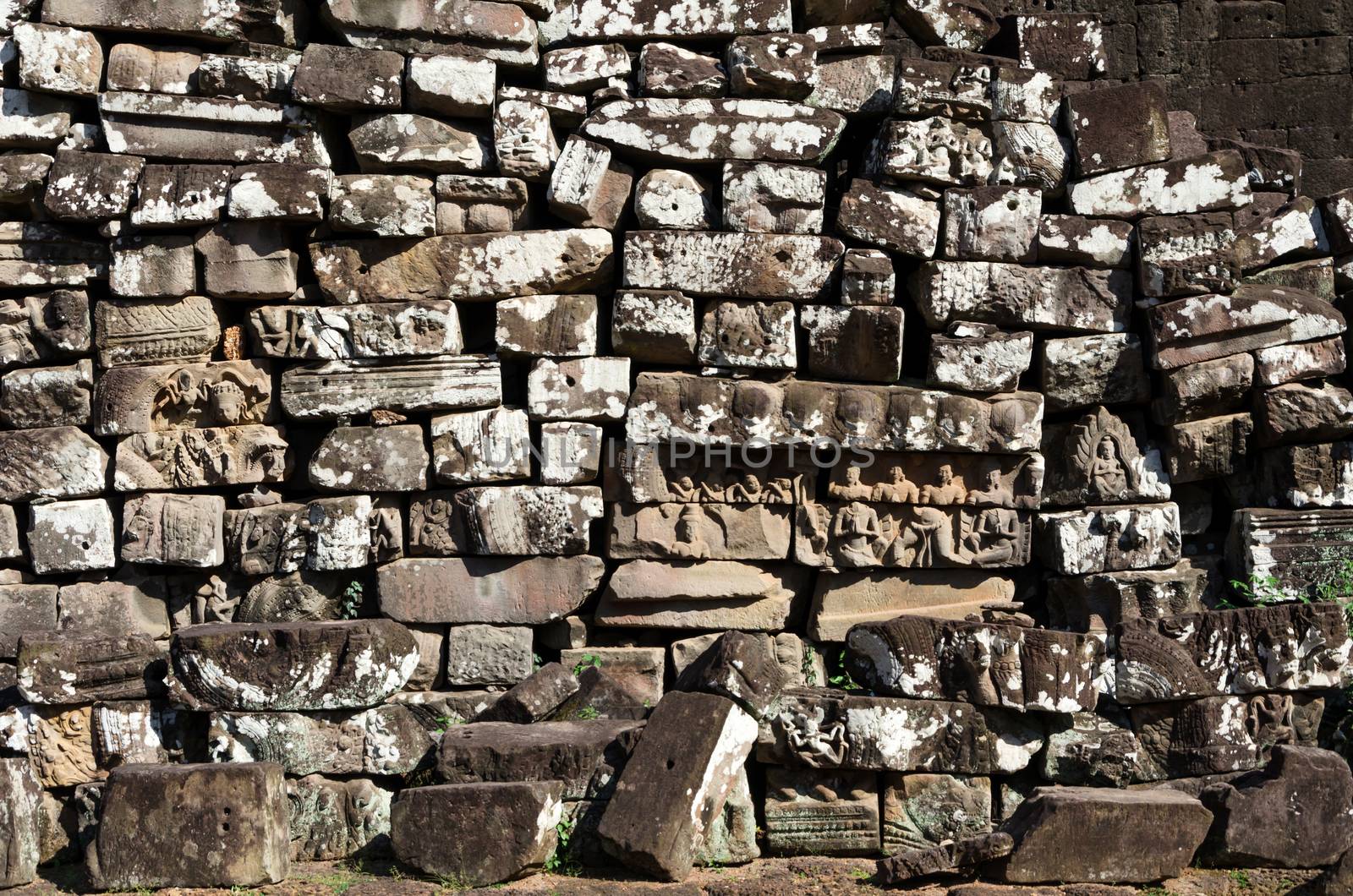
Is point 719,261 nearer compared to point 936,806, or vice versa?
point 936,806

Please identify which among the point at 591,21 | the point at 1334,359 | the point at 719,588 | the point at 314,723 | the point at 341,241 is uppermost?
the point at 591,21

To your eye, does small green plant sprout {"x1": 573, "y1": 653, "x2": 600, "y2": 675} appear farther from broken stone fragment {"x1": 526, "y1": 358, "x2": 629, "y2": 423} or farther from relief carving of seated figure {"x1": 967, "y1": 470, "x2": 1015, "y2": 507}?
relief carving of seated figure {"x1": 967, "y1": 470, "x2": 1015, "y2": 507}

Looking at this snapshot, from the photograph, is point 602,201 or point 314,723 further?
point 602,201

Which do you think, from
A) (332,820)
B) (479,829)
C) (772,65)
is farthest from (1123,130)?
(332,820)

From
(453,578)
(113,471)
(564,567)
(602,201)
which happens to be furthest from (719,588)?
(113,471)

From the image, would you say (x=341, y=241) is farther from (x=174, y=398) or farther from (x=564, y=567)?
(x=564, y=567)

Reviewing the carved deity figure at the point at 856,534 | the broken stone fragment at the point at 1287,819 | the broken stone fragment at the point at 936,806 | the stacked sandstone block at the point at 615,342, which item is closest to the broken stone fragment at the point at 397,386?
the stacked sandstone block at the point at 615,342

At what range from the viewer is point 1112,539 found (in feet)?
22.5

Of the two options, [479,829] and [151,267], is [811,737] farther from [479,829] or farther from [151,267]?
[151,267]

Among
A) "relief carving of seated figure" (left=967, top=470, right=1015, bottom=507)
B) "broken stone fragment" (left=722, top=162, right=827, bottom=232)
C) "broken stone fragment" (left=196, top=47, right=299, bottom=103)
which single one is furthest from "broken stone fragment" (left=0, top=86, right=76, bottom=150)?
"relief carving of seated figure" (left=967, top=470, right=1015, bottom=507)

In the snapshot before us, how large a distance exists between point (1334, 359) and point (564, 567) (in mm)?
4234

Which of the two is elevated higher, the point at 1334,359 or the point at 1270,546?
the point at 1334,359

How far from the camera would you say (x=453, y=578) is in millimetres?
6871

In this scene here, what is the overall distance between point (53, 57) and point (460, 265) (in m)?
2.35
